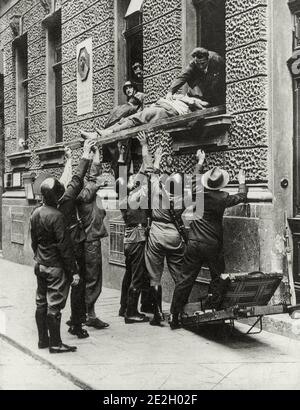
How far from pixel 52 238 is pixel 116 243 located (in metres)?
4.57

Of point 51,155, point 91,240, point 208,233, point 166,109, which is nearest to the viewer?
point 208,233

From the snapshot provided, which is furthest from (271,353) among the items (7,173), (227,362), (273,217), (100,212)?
(7,173)

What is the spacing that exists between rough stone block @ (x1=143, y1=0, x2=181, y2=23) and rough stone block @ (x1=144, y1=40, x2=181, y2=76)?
0.52 metres

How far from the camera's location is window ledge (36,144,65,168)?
1334 cm

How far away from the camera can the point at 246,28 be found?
7645mm

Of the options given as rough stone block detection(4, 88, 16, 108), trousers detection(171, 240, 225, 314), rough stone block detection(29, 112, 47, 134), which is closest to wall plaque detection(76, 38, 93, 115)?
rough stone block detection(29, 112, 47, 134)

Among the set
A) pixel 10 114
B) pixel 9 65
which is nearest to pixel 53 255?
pixel 10 114

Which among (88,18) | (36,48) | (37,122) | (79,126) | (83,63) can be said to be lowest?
(79,126)

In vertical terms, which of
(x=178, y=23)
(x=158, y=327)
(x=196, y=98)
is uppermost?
(x=178, y=23)

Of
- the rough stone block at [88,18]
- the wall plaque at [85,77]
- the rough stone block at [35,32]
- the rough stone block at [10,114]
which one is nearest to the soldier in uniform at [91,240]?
the wall plaque at [85,77]

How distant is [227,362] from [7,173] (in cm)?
1187

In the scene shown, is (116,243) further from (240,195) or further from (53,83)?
(53,83)
